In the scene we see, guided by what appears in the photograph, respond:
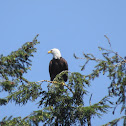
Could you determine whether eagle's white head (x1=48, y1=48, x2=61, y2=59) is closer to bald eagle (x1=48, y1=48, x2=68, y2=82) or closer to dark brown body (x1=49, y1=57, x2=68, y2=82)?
bald eagle (x1=48, y1=48, x2=68, y2=82)

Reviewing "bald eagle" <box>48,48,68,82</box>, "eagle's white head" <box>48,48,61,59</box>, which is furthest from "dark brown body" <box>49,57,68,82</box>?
"eagle's white head" <box>48,48,61,59</box>

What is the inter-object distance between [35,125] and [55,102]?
181cm

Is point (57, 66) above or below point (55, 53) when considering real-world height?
below

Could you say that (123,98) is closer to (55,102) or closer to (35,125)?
(35,125)

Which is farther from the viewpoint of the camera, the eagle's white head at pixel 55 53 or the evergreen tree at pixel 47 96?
the eagle's white head at pixel 55 53

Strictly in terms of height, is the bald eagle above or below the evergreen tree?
above

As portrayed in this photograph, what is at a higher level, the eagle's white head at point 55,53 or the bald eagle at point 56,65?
the eagle's white head at point 55,53

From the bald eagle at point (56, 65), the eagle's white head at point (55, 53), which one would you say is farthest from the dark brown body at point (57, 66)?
the eagle's white head at point (55, 53)

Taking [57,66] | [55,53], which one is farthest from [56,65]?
[55,53]

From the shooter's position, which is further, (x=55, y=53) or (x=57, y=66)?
(x=55, y=53)

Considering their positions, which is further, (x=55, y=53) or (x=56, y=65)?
(x=55, y=53)

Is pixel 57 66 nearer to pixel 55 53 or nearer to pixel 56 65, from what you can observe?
pixel 56 65

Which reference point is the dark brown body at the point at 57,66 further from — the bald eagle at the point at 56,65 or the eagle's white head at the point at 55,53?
the eagle's white head at the point at 55,53

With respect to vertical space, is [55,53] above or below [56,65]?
above
